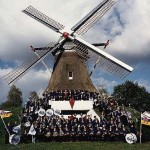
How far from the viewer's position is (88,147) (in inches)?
1210

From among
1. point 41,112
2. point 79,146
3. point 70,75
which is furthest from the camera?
point 70,75

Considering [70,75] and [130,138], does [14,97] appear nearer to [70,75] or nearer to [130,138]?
[70,75]

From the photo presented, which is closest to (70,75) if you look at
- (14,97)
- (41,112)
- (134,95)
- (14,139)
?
(41,112)

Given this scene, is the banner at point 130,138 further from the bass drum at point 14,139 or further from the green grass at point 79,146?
the bass drum at point 14,139

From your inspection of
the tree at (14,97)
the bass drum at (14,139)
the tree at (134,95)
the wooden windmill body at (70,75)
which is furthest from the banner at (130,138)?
the tree at (14,97)

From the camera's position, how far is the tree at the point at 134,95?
305 feet

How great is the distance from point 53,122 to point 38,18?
19.3 metres

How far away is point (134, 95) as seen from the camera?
93875 mm

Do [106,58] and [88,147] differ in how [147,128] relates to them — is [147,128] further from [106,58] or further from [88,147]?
[88,147]

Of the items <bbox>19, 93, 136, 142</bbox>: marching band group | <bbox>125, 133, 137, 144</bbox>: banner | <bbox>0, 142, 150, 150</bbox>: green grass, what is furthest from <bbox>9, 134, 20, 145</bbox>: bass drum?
<bbox>125, 133, 137, 144</bbox>: banner

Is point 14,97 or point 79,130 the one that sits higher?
point 14,97

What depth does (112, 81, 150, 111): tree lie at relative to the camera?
305 ft

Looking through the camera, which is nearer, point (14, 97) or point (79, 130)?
point (79, 130)

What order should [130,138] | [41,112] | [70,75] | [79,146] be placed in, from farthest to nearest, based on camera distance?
[70,75], [41,112], [130,138], [79,146]
